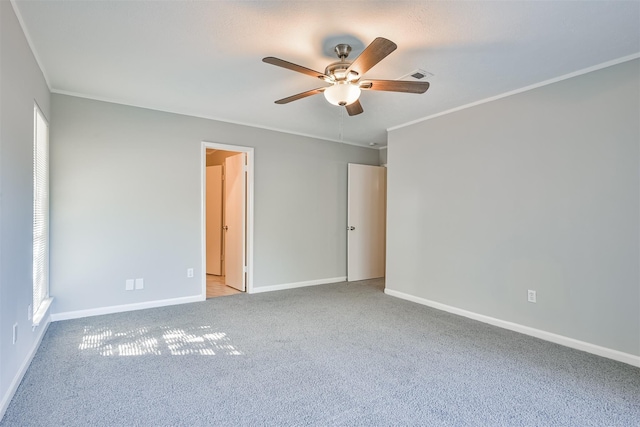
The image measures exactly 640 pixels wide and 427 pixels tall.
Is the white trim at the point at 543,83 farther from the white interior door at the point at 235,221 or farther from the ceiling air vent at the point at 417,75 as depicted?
the white interior door at the point at 235,221

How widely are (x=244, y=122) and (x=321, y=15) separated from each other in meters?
2.74

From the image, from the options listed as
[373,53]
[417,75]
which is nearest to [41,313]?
[373,53]

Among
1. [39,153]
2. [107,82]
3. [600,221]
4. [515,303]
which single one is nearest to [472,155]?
[600,221]

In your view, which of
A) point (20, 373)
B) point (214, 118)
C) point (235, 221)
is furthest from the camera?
point (235, 221)

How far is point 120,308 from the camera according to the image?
3818 mm

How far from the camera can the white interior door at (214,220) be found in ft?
19.9

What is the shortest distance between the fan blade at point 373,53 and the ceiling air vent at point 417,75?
2.75 ft

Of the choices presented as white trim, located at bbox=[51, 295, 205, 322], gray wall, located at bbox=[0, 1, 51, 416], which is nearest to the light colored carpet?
white trim, located at bbox=[51, 295, 205, 322]

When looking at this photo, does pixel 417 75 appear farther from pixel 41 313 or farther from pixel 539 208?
pixel 41 313

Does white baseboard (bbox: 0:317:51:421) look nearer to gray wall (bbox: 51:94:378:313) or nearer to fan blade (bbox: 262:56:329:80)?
gray wall (bbox: 51:94:378:313)

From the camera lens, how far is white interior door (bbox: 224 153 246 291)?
485cm

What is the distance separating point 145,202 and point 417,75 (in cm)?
333

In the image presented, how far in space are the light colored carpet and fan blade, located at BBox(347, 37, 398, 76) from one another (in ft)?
7.10

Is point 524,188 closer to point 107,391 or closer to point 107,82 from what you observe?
point 107,391
